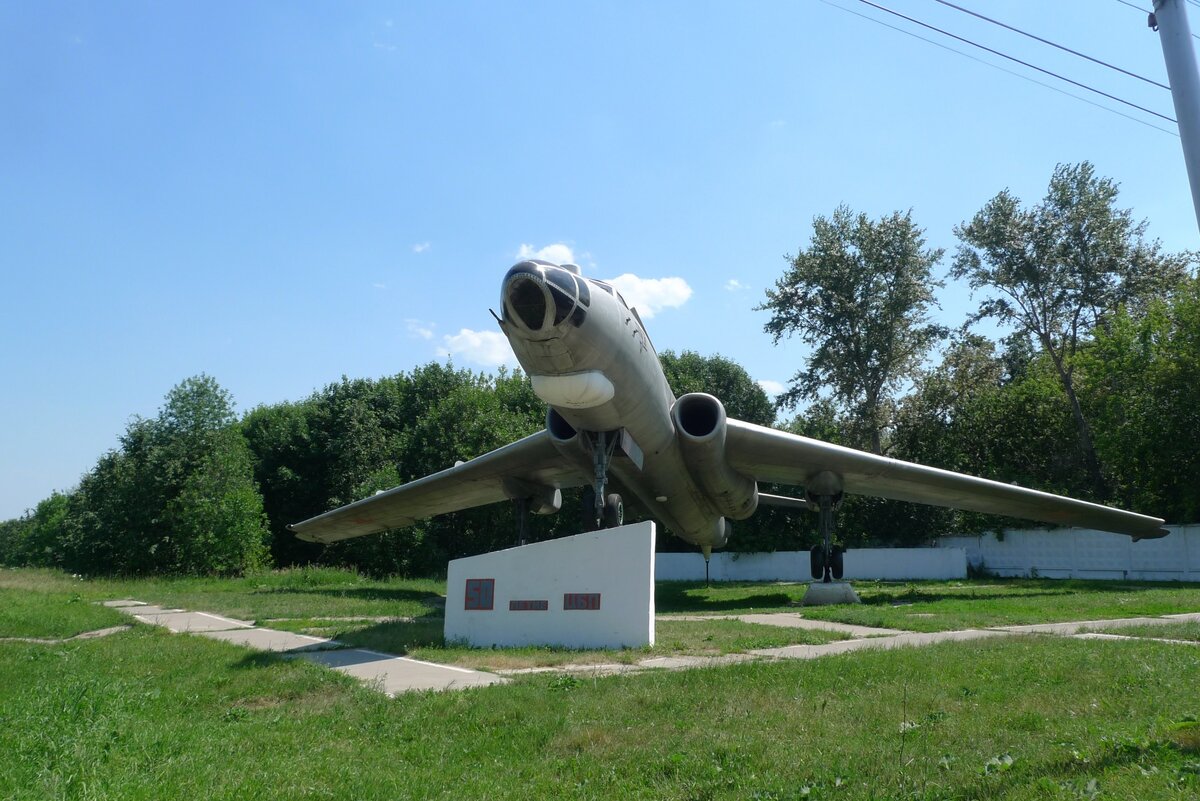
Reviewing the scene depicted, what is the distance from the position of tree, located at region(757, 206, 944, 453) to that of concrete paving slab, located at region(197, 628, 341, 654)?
2753 centimetres

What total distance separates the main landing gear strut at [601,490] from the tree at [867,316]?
2427 centimetres

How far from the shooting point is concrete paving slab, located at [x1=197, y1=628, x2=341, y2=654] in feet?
31.1

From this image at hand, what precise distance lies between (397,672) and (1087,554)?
1017 inches

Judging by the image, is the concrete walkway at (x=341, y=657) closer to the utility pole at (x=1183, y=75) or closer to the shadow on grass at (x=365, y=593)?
the shadow on grass at (x=365, y=593)

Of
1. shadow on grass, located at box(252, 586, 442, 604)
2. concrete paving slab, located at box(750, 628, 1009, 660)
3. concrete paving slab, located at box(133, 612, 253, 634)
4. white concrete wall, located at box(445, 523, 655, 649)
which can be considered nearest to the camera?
concrete paving slab, located at box(750, 628, 1009, 660)

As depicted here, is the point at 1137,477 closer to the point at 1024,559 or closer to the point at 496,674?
the point at 1024,559

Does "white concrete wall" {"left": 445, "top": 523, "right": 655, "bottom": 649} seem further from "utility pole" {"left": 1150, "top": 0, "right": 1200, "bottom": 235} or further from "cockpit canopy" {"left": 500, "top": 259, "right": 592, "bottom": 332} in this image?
"utility pole" {"left": 1150, "top": 0, "right": 1200, "bottom": 235}

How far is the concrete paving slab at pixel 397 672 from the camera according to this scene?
22.4ft

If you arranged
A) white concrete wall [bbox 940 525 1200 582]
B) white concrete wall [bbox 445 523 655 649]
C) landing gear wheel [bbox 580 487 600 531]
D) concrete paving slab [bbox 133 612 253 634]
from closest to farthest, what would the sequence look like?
white concrete wall [bbox 445 523 655 649], landing gear wheel [bbox 580 487 600 531], concrete paving slab [bbox 133 612 253 634], white concrete wall [bbox 940 525 1200 582]

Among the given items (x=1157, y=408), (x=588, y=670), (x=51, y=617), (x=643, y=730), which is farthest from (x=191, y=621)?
(x=1157, y=408)

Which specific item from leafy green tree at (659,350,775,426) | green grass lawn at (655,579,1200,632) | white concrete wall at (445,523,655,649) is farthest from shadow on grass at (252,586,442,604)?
leafy green tree at (659,350,775,426)

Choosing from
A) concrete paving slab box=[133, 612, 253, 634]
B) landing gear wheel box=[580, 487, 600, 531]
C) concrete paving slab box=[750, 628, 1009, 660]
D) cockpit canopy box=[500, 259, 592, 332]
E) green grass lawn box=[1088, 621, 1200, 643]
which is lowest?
concrete paving slab box=[133, 612, 253, 634]

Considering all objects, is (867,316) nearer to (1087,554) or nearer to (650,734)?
(1087,554)

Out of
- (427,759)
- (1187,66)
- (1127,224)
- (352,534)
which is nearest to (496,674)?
(427,759)
